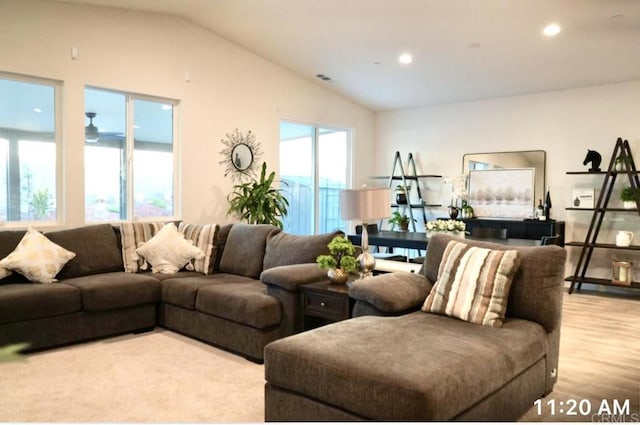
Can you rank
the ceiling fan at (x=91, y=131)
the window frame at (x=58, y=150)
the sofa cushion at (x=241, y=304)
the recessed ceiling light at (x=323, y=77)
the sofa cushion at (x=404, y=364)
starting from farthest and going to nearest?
the recessed ceiling light at (x=323, y=77) < the ceiling fan at (x=91, y=131) < the window frame at (x=58, y=150) < the sofa cushion at (x=241, y=304) < the sofa cushion at (x=404, y=364)

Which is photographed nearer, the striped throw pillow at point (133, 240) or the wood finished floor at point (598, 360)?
the wood finished floor at point (598, 360)

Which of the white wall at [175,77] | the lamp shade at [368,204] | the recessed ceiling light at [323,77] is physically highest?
the recessed ceiling light at [323,77]

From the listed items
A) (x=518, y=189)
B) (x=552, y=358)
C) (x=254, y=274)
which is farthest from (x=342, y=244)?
(x=518, y=189)

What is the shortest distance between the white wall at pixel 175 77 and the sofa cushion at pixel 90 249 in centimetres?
59

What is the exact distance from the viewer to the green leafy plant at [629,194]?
561 cm

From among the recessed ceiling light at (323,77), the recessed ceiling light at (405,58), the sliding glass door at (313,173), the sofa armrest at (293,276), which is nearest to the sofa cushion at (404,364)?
the sofa armrest at (293,276)

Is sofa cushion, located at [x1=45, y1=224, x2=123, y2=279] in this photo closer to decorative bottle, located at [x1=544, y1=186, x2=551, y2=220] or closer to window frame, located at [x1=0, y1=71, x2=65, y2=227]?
window frame, located at [x1=0, y1=71, x2=65, y2=227]

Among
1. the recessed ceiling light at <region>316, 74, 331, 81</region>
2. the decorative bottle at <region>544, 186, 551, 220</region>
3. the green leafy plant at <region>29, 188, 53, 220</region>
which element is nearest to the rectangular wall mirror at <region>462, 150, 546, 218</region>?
the decorative bottle at <region>544, 186, 551, 220</region>

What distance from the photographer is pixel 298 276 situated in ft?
11.4

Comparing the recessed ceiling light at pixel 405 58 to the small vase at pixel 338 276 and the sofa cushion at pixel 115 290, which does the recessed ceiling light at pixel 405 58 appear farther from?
the sofa cushion at pixel 115 290

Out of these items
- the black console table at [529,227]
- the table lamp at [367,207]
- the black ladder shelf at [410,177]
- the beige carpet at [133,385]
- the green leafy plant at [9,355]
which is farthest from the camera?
the black ladder shelf at [410,177]

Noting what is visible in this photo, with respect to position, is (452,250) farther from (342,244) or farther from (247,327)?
(247,327)

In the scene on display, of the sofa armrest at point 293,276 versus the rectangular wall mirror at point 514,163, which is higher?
the rectangular wall mirror at point 514,163

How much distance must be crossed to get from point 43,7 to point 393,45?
3.64m
